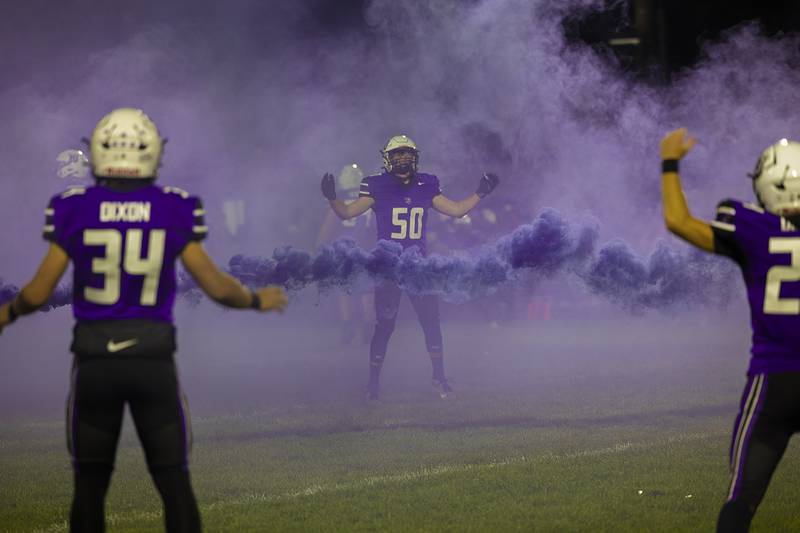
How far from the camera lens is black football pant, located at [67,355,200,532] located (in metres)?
4.22

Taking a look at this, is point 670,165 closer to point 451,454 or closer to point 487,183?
point 451,454

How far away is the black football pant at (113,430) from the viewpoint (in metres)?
4.22

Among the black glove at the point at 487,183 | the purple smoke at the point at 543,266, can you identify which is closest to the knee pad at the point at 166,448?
the purple smoke at the point at 543,266

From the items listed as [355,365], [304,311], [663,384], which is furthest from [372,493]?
[304,311]

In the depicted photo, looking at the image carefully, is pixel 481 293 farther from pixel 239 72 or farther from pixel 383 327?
pixel 239 72

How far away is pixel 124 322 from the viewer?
14.0 ft

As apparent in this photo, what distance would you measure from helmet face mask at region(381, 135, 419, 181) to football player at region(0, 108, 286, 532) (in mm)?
7726

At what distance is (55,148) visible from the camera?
18.0 meters

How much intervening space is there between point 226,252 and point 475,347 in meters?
7.27

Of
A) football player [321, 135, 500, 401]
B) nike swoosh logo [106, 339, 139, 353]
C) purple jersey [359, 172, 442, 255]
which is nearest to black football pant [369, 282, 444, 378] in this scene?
football player [321, 135, 500, 401]

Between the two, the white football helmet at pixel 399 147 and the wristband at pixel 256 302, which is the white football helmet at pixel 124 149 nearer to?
the wristband at pixel 256 302

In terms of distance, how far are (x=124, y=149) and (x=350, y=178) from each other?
49.3 ft

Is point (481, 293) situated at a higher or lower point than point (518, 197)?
lower

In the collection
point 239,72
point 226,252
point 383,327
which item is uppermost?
point 239,72
